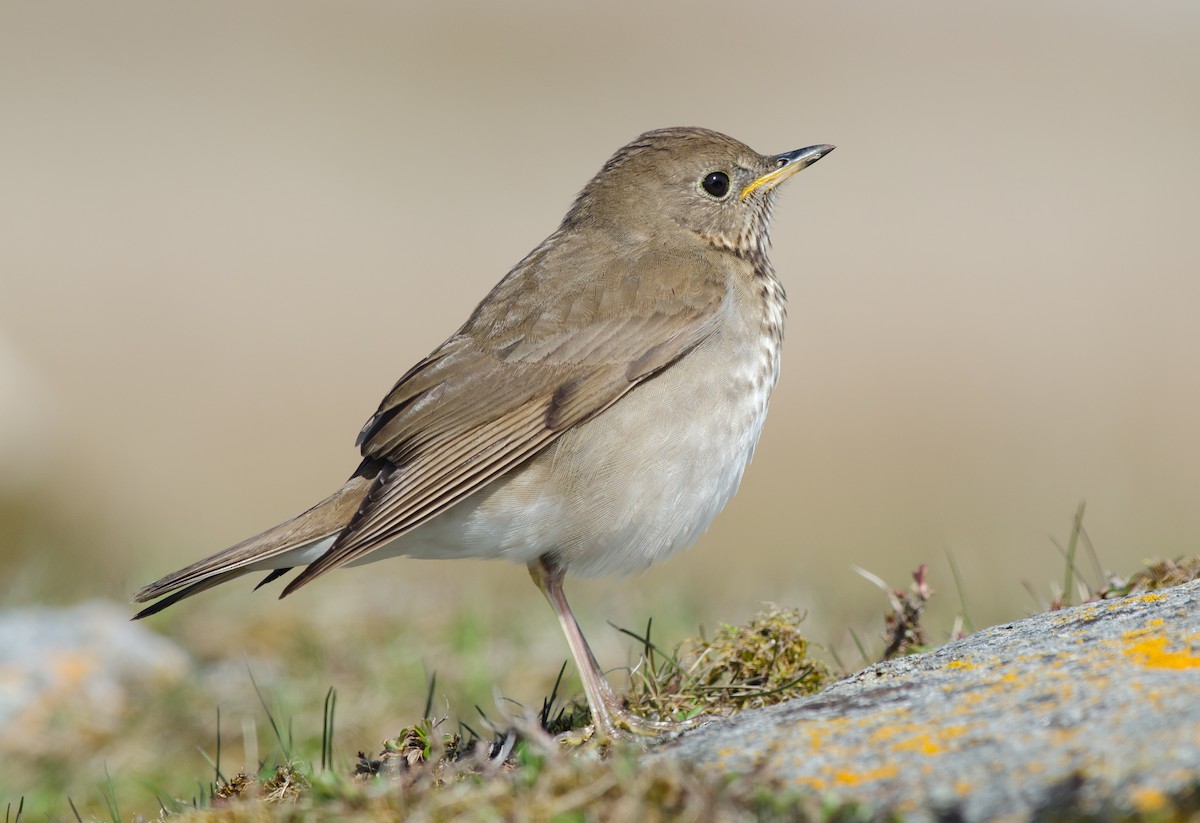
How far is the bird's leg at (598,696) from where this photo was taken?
15.6 ft

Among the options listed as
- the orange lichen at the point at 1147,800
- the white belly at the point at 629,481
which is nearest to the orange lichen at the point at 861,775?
the orange lichen at the point at 1147,800

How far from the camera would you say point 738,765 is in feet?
11.2

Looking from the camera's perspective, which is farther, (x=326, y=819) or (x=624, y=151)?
(x=624, y=151)

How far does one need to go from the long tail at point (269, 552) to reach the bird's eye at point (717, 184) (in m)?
2.12

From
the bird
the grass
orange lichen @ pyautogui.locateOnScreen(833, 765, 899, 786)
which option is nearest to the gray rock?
orange lichen @ pyautogui.locateOnScreen(833, 765, 899, 786)

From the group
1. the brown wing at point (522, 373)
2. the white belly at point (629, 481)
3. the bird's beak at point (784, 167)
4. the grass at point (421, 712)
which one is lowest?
the grass at point (421, 712)

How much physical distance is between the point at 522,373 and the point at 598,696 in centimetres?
142

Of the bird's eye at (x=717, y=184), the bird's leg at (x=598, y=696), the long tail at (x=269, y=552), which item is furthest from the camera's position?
the bird's eye at (x=717, y=184)

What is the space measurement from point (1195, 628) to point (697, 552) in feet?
33.8

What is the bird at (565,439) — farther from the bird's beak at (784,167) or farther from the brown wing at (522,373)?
the bird's beak at (784,167)

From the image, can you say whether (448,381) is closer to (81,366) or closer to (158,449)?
(158,449)

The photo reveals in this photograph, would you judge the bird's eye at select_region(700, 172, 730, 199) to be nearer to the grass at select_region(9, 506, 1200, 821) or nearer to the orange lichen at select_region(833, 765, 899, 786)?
the grass at select_region(9, 506, 1200, 821)

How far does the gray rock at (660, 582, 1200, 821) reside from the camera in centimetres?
295

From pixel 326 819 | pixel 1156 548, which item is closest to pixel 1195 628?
pixel 326 819
